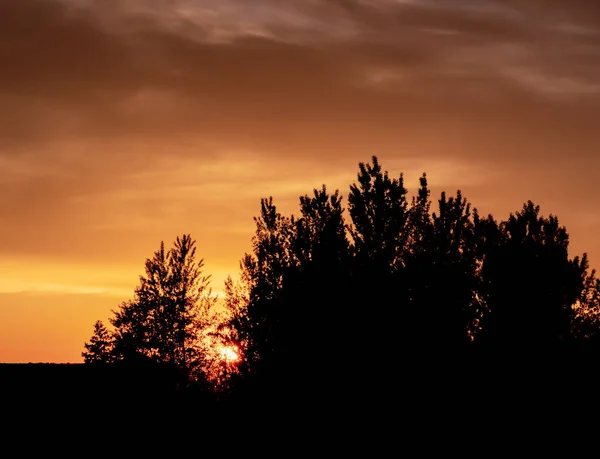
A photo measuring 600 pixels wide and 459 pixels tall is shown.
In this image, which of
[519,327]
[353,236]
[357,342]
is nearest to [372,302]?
[357,342]

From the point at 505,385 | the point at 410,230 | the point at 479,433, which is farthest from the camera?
the point at 410,230

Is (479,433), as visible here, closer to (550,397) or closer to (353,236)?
(550,397)

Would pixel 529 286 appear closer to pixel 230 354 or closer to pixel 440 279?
pixel 440 279

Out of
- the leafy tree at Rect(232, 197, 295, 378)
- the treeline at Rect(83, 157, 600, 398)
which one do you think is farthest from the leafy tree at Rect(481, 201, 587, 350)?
the leafy tree at Rect(232, 197, 295, 378)

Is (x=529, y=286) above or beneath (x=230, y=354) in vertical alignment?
above

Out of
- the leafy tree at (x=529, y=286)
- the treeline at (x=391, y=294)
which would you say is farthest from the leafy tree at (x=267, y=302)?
the leafy tree at (x=529, y=286)

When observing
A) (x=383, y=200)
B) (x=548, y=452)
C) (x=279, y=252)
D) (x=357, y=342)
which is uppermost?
(x=383, y=200)

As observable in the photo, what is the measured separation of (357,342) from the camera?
925 inches

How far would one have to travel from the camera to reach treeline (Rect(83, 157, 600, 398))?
942 inches

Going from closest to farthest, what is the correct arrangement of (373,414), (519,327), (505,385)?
(373,414) < (505,385) < (519,327)

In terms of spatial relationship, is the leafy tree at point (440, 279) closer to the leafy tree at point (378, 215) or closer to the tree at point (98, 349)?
the leafy tree at point (378, 215)

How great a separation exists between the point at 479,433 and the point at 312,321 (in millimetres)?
6760

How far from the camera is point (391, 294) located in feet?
80.8

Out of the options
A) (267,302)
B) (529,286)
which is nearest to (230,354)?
(267,302)
